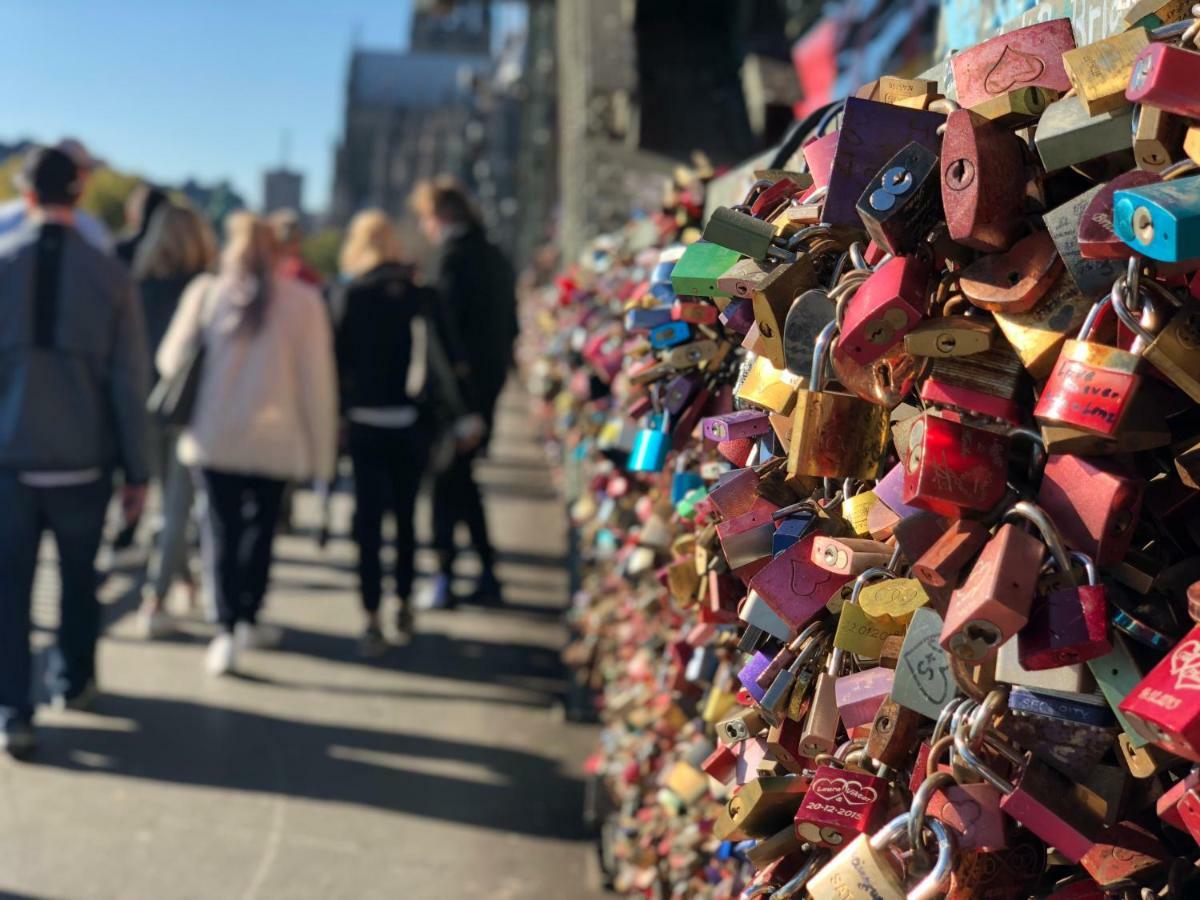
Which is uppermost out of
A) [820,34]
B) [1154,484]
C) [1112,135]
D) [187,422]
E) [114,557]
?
[820,34]

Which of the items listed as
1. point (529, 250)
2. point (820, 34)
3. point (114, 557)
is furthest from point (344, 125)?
point (114, 557)

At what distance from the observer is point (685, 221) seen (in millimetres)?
2727

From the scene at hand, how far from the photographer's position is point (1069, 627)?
0.99 meters

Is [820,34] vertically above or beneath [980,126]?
above

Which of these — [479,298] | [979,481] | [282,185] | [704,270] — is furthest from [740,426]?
[282,185]

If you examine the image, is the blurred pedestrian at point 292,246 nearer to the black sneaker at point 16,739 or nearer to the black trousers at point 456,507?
the black trousers at point 456,507

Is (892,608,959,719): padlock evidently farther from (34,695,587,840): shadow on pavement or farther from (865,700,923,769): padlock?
(34,695,587,840): shadow on pavement

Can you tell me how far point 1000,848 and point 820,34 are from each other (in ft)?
44.8

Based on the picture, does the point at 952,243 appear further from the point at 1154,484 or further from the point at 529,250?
the point at 529,250

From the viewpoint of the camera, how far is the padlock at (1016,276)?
1.06m

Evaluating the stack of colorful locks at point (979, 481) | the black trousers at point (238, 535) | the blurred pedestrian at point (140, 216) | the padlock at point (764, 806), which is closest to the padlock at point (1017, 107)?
the stack of colorful locks at point (979, 481)

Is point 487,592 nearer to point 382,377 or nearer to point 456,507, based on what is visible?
point 456,507

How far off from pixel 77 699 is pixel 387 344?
1.98 metres

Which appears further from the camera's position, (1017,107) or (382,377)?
(382,377)
